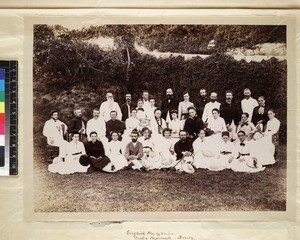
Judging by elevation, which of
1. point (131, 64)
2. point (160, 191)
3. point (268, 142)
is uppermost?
point (131, 64)

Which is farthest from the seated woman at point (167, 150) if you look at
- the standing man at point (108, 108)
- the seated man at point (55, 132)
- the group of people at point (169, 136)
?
the seated man at point (55, 132)

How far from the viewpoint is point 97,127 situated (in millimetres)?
858

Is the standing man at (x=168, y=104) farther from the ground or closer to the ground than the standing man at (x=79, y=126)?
farther from the ground

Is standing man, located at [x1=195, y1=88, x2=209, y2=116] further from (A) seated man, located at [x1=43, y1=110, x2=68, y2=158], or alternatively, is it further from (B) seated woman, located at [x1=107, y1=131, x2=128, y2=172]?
(A) seated man, located at [x1=43, y1=110, x2=68, y2=158]

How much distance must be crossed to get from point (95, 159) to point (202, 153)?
0.24m

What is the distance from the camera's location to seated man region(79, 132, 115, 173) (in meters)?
0.86

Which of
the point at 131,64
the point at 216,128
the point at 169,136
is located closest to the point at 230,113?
the point at 216,128

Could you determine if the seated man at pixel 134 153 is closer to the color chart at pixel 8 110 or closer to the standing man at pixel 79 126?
the standing man at pixel 79 126

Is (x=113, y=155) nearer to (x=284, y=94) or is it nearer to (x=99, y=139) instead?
(x=99, y=139)

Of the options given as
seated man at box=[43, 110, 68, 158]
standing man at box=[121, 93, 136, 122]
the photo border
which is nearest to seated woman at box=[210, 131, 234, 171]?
the photo border

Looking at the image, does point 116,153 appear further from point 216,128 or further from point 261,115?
point 261,115

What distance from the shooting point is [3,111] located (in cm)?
85

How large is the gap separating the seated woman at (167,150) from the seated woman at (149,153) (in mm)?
12

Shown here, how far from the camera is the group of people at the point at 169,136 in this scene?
855 mm
